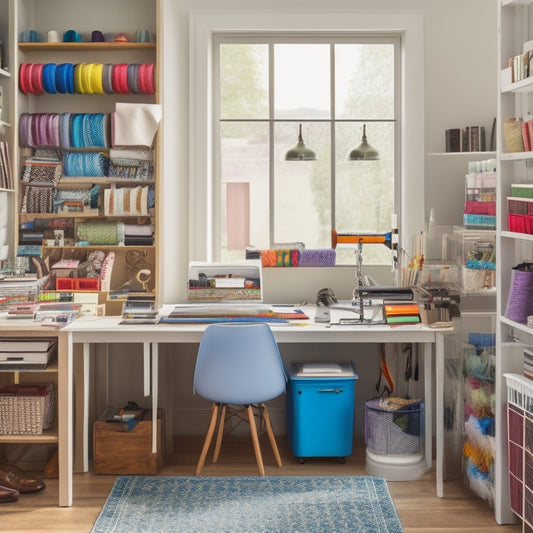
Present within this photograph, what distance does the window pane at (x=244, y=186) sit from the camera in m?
5.16

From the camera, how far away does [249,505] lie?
12.2ft

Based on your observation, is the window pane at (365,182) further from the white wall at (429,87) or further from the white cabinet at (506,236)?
the white cabinet at (506,236)

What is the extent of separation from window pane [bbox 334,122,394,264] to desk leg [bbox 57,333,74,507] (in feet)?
6.60

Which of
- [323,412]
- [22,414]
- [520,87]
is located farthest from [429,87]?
[22,414]

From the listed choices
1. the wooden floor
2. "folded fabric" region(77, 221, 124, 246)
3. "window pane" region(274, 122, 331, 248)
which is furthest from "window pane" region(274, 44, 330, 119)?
the wooden floor

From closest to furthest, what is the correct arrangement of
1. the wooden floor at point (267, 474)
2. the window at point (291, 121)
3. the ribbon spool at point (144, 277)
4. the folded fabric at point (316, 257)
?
the wooden floor at point (267, 474) < the ribbon spool at point (144, 277) < the folded fabric at point (316, 257) < the window at point (291, 121)

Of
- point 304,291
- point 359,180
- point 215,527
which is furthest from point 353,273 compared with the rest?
point 215,527

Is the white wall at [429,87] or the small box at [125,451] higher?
the white wall at [429,87]

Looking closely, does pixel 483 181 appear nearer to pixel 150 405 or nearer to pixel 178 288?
pixel 178 288

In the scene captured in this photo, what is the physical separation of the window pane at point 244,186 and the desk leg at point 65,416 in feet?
5.28

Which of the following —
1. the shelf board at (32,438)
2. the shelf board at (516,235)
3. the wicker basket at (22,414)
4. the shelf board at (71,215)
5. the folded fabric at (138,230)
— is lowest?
the shelf board at (32,438)

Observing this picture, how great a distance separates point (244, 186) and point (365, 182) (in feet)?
2.94

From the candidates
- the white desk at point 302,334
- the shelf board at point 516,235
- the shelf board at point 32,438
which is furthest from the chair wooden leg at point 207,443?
the shelf board at point 516,235

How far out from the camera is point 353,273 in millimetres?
4934
